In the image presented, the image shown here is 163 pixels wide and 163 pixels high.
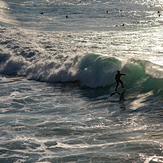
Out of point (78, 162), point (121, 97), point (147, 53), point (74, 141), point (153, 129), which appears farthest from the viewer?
point (147, 53)

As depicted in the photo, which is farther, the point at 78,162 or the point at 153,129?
the point at 153,129

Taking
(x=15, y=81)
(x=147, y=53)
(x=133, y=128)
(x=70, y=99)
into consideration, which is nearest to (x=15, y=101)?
(x=70, y=99)

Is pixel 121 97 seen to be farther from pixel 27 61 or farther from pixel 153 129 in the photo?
pixel 27 61

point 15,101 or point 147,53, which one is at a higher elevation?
point 147,53

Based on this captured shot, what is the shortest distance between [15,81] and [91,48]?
780 centimetres

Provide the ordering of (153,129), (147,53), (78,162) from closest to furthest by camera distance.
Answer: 1. (78,162)
2. (153,129)
3. (147,53)

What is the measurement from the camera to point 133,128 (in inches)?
308

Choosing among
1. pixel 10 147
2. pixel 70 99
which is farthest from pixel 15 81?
pixel 10 147

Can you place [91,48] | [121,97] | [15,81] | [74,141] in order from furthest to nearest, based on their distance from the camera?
[91,48] → [15,81] → [121,97] → [74,141]

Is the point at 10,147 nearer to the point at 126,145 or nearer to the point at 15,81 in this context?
the point at 126,145

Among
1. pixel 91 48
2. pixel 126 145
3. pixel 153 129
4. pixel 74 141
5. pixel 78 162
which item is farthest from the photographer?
pixel 91 48

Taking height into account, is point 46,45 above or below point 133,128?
above

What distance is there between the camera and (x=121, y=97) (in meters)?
11.0

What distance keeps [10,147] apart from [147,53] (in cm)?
1365
